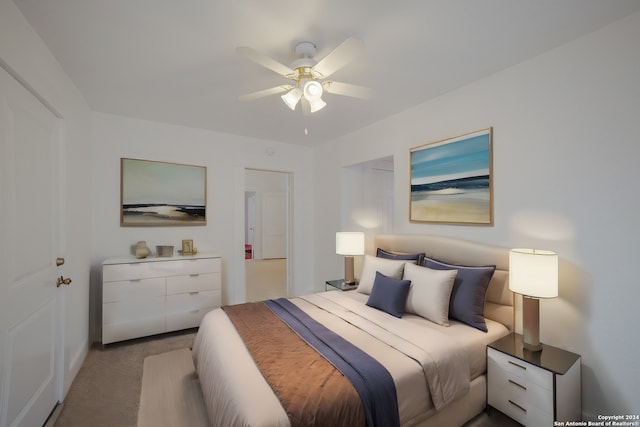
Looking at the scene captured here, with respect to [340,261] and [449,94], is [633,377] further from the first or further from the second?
[340,261]

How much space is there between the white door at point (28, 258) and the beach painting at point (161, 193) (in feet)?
4.11

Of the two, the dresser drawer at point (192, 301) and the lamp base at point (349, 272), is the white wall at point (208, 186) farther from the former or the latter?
the lamp base at point (349, 272)

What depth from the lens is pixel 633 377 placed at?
165cm

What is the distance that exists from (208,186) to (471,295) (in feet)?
11.2

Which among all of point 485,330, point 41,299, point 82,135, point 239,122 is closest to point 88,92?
point 82,135

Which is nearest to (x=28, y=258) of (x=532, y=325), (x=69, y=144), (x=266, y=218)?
(x=69, y=144)

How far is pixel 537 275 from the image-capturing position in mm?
1770

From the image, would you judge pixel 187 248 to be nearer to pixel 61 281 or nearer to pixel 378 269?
pixel 61 281

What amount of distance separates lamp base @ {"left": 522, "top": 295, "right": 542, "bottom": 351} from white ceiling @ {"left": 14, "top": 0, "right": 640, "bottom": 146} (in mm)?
1813

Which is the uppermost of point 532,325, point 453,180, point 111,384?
point 453,180

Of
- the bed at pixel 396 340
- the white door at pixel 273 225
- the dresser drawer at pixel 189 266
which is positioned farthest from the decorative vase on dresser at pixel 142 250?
the white door at pixel 273 225

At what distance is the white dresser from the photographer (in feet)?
9.50

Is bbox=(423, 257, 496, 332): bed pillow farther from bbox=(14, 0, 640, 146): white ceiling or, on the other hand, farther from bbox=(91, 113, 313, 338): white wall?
bbox=(91, 113, 313, 338): white wall

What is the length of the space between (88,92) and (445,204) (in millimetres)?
3677
